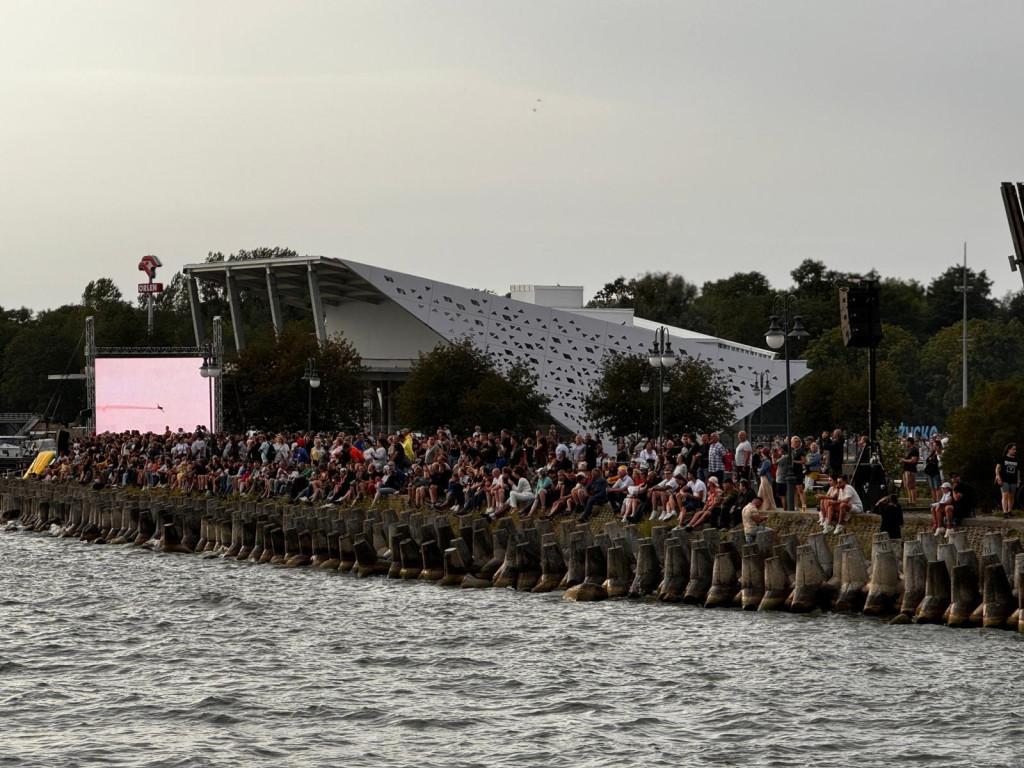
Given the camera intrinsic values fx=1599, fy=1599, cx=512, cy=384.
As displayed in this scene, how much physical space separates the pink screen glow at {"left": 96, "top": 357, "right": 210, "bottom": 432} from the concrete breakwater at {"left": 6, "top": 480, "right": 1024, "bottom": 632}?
59.1 ft

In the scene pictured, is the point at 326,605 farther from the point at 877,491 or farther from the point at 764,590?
the point at 877,491

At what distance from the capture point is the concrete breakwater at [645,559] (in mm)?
19453

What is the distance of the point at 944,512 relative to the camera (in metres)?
22.0

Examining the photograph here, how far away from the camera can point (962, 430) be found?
27234mm

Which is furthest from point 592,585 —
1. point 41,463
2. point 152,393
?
point 41,463

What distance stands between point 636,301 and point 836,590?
99136mm

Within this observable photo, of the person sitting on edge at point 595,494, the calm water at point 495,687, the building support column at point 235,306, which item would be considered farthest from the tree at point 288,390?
the calm water at point 495,687

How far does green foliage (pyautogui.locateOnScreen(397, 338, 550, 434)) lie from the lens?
195 ft

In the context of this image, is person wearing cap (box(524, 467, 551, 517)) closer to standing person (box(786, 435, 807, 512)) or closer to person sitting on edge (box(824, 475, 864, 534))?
standing person (box(786, 435, 807, 512))

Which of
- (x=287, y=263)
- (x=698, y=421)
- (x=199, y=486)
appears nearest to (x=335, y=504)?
(x=199, y=486)

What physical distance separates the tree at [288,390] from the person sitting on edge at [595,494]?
123 feet

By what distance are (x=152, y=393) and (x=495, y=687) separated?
38.0 metres

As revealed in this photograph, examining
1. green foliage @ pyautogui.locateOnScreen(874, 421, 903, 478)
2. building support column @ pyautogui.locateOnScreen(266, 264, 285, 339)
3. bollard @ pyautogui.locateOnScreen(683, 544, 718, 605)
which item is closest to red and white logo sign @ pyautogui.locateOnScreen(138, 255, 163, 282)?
building support column @ pyautogui.locateOnScreen(266, 264, 285, 339)

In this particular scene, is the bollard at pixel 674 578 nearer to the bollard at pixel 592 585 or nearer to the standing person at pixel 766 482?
the bollard at pixel 592 585
